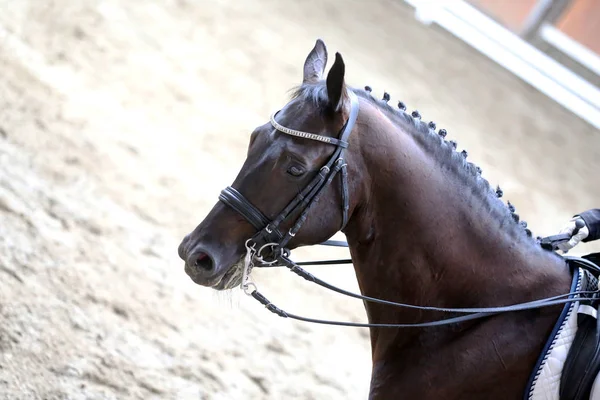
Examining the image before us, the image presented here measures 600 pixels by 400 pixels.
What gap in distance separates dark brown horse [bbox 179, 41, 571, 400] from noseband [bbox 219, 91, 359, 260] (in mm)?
11

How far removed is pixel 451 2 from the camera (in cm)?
727

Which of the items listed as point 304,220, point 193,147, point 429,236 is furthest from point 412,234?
point 193,147

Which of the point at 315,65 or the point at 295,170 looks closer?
Result: the point at 295,170

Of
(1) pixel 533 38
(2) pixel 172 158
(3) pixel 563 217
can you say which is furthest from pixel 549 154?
(2) pixel 172 158

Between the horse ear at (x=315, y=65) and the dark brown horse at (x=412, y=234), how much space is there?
1 centimetres

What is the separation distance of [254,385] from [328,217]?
6.23ft

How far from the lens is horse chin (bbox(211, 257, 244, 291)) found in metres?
1.93

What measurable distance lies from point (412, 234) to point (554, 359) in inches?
22.8

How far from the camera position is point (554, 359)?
72.9 inches

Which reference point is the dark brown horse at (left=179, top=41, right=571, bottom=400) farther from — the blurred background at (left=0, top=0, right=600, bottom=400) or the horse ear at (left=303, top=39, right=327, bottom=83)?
the blurred background at (left=0, top=0, right=600, bottom=400)

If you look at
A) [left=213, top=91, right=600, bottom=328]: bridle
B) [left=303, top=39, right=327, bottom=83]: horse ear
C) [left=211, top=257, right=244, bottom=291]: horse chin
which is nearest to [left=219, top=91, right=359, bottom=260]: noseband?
[left=213, top=91, right=600, bottom=328]: bridle

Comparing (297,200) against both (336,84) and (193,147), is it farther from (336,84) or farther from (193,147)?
(193,147)

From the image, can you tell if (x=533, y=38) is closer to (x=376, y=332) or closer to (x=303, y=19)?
(x=303, y=19)

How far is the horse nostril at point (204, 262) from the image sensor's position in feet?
6.19
